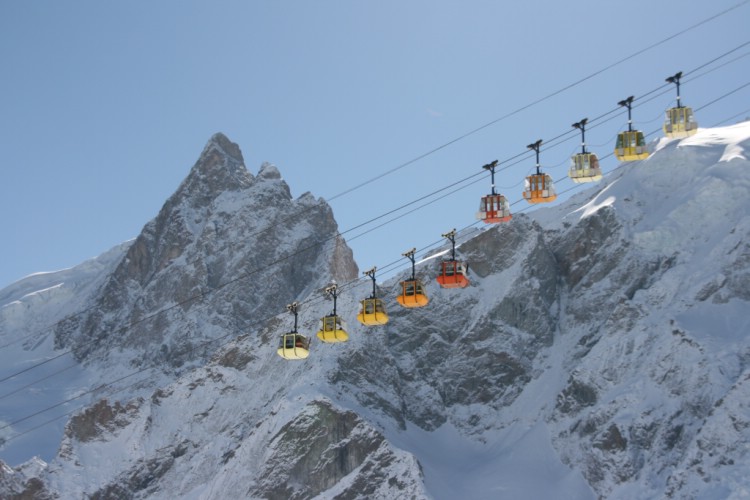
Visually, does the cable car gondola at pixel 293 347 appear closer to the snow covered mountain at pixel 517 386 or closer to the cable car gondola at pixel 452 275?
the cable car gondola at pixel 452 275

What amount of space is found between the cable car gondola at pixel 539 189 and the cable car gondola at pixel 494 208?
1445 mm

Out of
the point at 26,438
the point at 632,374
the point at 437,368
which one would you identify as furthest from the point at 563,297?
the point at 26,438

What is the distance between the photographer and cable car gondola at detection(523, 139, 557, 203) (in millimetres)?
77688

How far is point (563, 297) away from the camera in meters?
178

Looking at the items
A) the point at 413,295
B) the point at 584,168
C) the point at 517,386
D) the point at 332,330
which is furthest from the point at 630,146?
the point at 517,386

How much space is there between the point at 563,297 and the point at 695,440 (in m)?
46.9

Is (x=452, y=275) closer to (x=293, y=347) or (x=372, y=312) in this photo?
(x=372, y=312)

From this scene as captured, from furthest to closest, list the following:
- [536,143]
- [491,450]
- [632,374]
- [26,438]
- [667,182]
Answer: [26,438], [667,182], [491,450], [632,374], [536,143]

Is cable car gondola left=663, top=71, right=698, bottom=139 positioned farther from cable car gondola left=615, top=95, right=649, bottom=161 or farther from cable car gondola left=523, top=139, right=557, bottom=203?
cable car gondola left=523, top=139, right=557, bottom=203

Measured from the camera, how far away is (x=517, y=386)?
170125 millimetres

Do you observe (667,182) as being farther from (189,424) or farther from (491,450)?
(189,424)

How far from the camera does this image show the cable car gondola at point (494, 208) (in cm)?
7762

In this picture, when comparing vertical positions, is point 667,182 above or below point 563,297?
above

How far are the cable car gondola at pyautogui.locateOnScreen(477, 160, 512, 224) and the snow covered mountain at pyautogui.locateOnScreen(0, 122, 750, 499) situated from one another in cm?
5839
